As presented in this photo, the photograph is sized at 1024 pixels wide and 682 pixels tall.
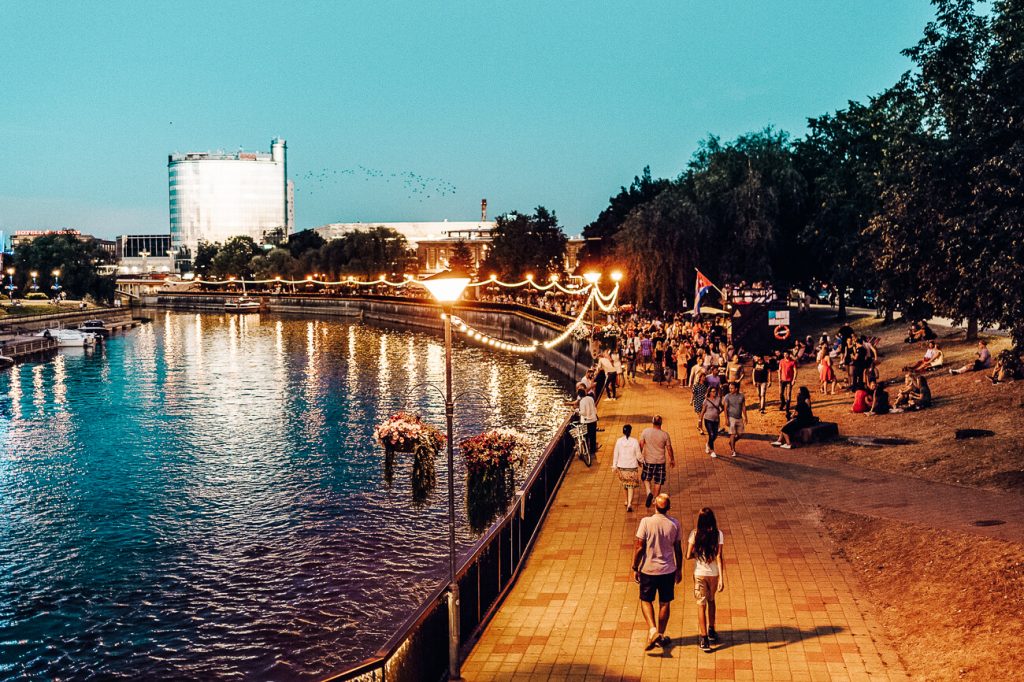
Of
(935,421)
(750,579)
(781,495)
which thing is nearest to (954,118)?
(935,421)

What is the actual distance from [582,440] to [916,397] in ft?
28.0

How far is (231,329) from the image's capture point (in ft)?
297

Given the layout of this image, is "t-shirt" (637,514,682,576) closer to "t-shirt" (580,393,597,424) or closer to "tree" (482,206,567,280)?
"t-shirt" (580,393,597,424)

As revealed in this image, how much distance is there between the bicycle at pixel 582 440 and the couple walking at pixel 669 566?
9381 millimetres

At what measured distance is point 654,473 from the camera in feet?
47.9

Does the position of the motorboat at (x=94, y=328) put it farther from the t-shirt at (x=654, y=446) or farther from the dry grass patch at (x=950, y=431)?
the t-shirt at (x=654, y=446)

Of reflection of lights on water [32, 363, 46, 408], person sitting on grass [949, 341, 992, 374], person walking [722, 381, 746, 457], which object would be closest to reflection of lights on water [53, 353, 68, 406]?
reflection of lights on water [32, 363, 46, 408]

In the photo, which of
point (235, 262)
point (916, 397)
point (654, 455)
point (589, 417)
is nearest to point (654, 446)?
point (654, 455)

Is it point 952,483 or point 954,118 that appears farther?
point 954,118

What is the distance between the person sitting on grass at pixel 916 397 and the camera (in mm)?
21266

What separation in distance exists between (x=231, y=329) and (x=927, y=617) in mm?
87065

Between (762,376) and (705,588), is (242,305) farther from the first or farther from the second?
(705,588)

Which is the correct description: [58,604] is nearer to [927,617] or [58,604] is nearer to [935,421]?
[927,617]

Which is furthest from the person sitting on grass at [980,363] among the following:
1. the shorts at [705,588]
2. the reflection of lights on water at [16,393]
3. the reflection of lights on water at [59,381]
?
the reflection of lights on water at [59,381]
